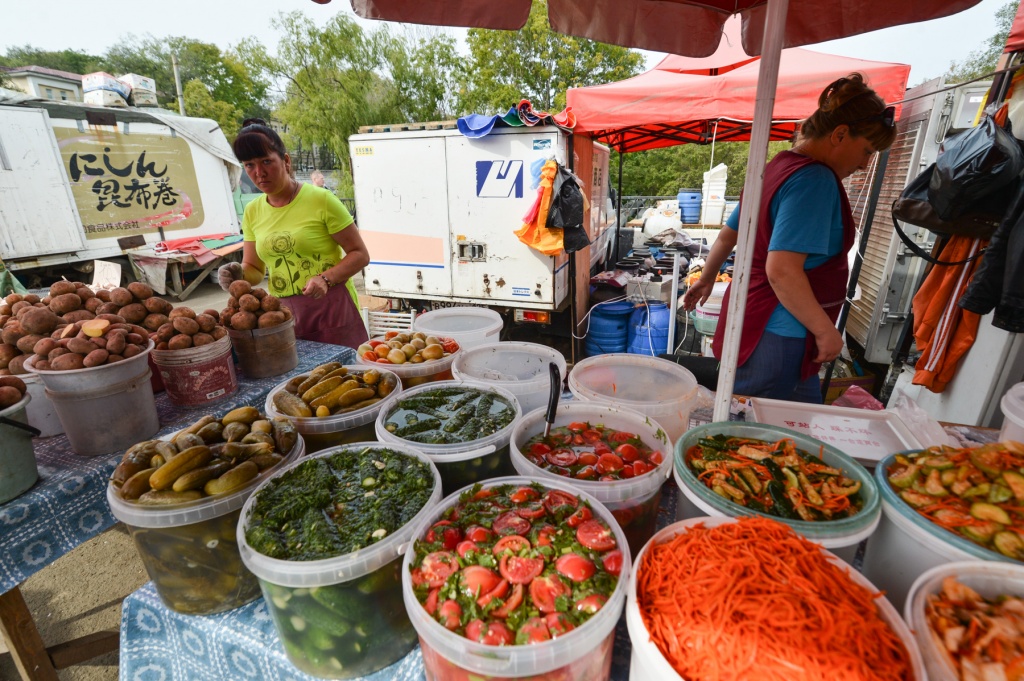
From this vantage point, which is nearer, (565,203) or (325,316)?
(325,316)

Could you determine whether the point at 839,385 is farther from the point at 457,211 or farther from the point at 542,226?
the point at 457,211

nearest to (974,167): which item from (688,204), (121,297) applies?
(121,297)

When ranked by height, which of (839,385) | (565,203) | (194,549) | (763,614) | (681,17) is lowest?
(839,385)

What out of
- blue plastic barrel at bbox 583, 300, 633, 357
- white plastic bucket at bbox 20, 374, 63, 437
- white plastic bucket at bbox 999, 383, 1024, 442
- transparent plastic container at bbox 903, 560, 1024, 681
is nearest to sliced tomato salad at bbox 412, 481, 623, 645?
transparent plastic container at bbox 903, 560, 1024, 681

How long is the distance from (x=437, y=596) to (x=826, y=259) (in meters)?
2.22

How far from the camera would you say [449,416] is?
1.69m

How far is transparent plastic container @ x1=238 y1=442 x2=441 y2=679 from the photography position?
1.03 m

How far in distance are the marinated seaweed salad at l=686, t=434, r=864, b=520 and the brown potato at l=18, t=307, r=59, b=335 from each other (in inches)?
106

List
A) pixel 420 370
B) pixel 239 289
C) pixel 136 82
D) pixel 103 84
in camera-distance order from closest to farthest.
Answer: pixel 420 370 < pixel 239 289 < pixel 103 84 < pixel 136 82

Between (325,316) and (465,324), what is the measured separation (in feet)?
3.79

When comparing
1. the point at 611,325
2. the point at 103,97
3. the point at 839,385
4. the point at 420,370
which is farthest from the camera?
the point at 103,97

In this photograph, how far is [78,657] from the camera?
6.98 ft

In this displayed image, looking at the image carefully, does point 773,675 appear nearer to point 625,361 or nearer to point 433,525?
point 433,525

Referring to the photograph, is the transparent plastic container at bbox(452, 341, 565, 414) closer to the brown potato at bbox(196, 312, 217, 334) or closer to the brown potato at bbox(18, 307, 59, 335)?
the brown potato at bbox(196, 312, 217, 334)
